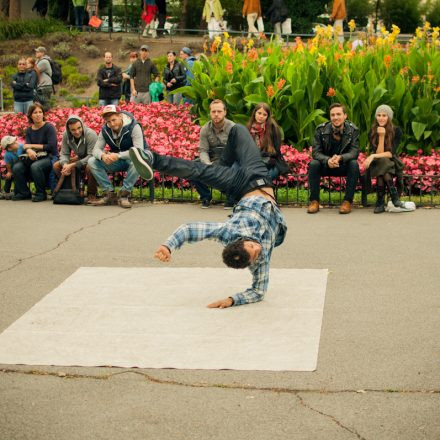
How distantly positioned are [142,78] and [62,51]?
1173 cm

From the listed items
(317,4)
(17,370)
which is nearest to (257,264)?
(17,370)

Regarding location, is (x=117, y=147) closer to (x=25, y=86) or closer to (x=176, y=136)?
(x=176, y=136)

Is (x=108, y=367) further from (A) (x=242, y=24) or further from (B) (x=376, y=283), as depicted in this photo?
(A) (x=242, y=24)

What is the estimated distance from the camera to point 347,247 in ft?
38.3

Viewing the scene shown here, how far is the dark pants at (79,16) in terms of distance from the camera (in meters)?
36.5

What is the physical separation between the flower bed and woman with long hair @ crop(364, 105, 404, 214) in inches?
25.4

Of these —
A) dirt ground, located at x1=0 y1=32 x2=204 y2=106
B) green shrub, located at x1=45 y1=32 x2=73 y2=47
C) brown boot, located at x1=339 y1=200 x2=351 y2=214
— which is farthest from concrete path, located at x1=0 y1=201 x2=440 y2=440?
green shrub, located at x1=45 y1=32 x2=73 y2=47

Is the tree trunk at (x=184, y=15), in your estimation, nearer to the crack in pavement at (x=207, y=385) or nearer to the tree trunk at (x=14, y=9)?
the tree trunk at (x=14, y=9)

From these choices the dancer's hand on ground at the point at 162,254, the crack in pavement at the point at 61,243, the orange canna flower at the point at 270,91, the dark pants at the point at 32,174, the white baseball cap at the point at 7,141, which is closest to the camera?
the dancer's hand on ground at the point at 162,254

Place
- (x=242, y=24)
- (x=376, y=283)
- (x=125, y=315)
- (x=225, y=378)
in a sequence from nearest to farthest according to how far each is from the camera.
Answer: (x=225, y=378)
(x=125, y=315)
(x=376, y=283)
(x=242, y=24)

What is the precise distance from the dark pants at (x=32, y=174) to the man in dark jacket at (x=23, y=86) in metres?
6.61

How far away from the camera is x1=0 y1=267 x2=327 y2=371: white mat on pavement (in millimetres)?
7816

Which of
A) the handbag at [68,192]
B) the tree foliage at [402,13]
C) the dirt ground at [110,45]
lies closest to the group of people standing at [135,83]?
the handbag at [68,192]

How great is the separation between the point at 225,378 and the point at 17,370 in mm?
1443
